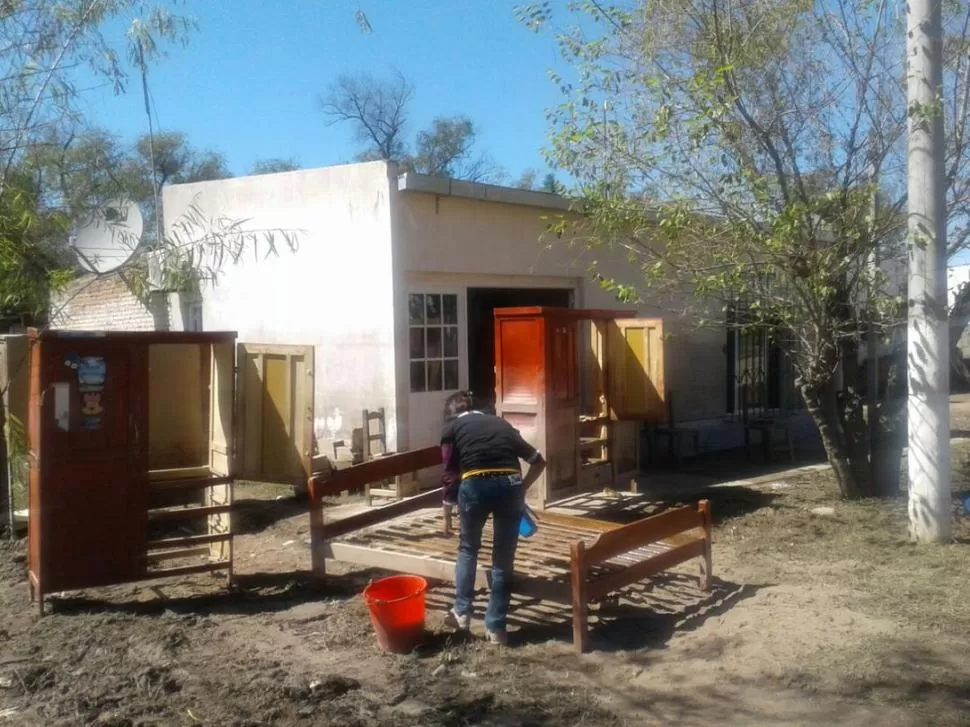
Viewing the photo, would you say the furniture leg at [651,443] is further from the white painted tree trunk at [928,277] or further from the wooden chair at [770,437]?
the white painted tree trunk at [928,277]

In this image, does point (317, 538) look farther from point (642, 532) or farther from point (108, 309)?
point (108, 309)

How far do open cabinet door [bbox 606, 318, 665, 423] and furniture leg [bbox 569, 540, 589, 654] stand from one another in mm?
4390

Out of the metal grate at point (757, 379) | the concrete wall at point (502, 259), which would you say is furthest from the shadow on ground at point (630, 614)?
the metal grate at point (757, 379)

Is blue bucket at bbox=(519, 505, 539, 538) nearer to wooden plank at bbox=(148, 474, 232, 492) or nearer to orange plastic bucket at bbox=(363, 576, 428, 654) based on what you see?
orange plastic bucket at bbox=(363, 576, 428, 654)

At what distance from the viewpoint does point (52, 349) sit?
6.72 meters

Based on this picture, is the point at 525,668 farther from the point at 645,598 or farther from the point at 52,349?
the point at 52,349

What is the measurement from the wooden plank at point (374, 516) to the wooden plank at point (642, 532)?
71.1 inches

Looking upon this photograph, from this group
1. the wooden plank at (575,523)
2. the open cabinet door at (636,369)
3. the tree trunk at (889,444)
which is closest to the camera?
the wooden plank at (575,523)

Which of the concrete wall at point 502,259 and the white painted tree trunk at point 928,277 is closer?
the white painted tree trunk at point 928,277

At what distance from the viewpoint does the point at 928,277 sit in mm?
7777

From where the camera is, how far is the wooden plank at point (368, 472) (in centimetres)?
708

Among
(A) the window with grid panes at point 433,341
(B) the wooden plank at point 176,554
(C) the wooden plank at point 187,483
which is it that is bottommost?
(B) the wooden plank at point 176,554

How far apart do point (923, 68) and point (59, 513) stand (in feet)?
23.8

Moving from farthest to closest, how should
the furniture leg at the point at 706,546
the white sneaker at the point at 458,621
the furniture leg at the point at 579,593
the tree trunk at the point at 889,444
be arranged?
the tree trunk at the point at 889,444
the furniture leg at the point at 706,546
the white sneaker at the point at 458,621
the furniture leg at the point at 579,593
